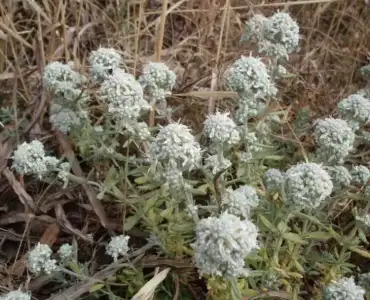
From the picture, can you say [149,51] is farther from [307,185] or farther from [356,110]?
[307,185]

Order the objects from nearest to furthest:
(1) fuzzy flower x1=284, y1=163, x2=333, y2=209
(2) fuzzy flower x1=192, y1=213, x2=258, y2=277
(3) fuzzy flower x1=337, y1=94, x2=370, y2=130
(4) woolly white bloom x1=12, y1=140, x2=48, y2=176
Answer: (2) fuzzy flower x1=192, y1=213, x2=258, y2=277, (1) fuzzy flower x1=284, y1=163, x2=333, y2=209, (4) woolly white bloom x1=12, y1=140, x2=48, y2=176, (3) fuzzy flower x1=337, y1=94, x2=370, y2=130

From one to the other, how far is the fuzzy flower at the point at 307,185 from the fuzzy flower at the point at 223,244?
0.22 m

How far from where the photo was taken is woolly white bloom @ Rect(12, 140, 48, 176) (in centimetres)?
178

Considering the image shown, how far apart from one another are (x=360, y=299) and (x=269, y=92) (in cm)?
61

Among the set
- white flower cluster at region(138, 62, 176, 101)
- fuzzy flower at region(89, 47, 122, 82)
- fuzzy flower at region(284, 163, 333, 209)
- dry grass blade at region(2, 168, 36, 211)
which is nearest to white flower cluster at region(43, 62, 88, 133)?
fuzzy flower at region(89, 47, 122, 82)

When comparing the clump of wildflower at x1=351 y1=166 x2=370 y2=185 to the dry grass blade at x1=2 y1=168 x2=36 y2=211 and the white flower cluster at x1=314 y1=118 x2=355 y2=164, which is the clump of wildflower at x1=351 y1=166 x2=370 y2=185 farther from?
the dry grass blade at x1=2 y1=168 x2=36 y2=211

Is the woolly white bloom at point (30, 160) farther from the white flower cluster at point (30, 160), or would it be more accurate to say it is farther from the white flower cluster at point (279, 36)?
the white flower cluster at point (279, 36)

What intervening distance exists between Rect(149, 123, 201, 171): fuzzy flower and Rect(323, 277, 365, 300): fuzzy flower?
20.3 inches

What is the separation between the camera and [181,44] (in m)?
2.75

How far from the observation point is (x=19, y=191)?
214 cm

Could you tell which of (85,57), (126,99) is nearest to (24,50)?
(85,57)

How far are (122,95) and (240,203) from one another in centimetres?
42

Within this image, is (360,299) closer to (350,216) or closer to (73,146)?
(350,216)

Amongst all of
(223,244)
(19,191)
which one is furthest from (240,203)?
(19,191)
